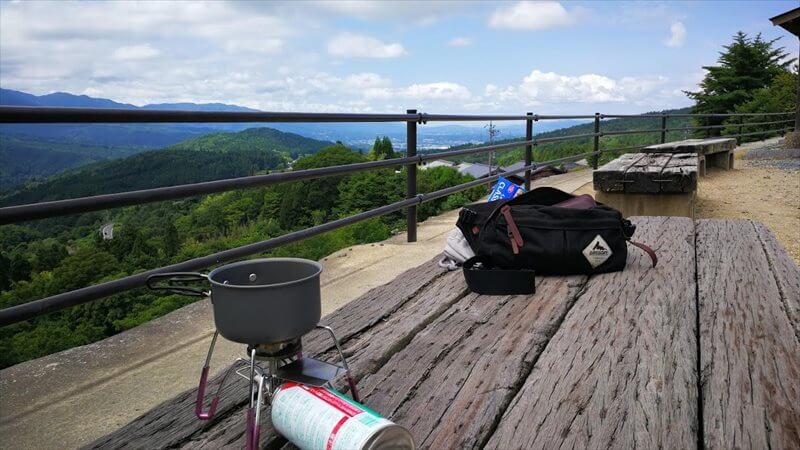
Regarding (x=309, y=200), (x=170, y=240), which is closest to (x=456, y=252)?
(x=170, y=240)

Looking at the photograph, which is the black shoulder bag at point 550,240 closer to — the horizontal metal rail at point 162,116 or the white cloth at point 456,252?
the white cloth at point 456,252

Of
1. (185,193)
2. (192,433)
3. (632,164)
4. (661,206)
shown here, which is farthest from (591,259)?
(632,164)

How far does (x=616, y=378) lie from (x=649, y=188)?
347 cm

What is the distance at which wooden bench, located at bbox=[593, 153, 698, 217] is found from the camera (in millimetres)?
4020

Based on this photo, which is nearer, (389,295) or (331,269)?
(389,295)

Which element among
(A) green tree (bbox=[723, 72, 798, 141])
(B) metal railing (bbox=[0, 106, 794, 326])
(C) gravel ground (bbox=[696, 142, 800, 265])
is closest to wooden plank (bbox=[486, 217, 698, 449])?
(B) metal railing (bbox=[0, 106, 794, 326])

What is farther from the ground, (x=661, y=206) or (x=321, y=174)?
(x=321, y=174)

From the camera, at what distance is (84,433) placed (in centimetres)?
172

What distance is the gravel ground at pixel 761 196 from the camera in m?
4.88

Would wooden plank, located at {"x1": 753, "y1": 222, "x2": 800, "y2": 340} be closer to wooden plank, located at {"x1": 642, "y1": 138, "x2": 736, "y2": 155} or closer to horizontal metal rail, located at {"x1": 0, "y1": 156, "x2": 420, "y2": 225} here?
horizontal metal rail, located at {"x1": 0, "y1": 156, "x2": 420, "y2": 225}

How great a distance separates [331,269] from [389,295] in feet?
7.12

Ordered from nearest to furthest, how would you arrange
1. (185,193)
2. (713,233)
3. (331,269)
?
1. (185,193)
2. (713,233)
3. (331,269)

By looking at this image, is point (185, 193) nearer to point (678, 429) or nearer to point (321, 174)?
point (321, 174)

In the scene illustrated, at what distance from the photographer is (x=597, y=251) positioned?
1.66 m
